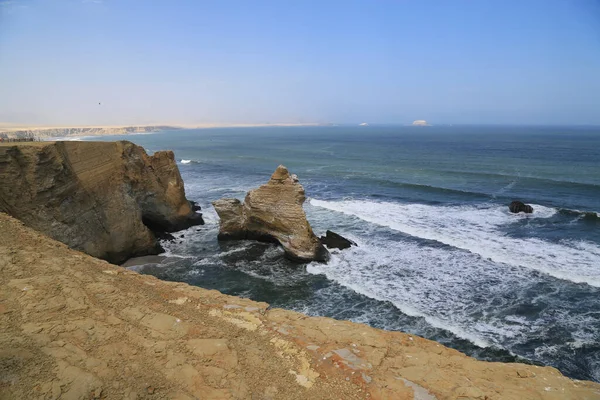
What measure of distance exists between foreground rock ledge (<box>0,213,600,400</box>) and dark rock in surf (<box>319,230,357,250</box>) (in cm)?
1240

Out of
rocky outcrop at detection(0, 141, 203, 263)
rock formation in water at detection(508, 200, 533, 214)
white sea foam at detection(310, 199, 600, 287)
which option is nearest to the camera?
rocky outcrop at detection(0, 141, 203, 263)

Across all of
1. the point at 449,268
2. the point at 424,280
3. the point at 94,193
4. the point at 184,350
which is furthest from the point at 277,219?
the point at 184,350

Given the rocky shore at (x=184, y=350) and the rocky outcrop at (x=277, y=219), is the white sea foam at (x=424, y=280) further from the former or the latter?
the rocky shore at (x=184, y=350)

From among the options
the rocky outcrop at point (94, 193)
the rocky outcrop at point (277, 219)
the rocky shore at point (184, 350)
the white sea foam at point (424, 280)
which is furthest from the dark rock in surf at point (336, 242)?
the rocky shore at point (184, 350)

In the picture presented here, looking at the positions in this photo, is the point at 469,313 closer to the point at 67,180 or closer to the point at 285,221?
the point at 285,221

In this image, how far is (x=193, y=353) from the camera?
20.8 feet

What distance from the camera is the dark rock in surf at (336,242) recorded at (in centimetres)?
2078

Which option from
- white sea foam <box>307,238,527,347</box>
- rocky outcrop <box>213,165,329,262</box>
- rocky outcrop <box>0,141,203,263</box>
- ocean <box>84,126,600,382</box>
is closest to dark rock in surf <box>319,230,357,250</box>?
white sea foam <box>307,238,527,347</box>

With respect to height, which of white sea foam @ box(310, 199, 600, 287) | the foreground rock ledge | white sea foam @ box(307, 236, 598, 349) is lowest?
white sea foam @ box(307, 236, 598, 349)

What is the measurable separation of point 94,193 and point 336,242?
13.1 m

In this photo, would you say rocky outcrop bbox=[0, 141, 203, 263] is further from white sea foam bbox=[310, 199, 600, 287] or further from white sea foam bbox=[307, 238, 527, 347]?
white sea foam bbox=[310, 199, 600, 287]

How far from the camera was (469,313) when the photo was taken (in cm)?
1414

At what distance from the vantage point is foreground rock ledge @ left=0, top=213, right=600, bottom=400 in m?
5.46

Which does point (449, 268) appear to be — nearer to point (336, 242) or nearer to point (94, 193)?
point (336, 242)
